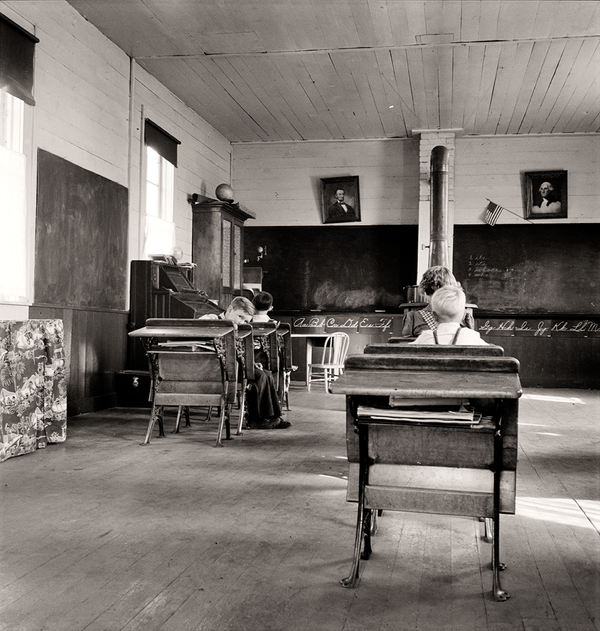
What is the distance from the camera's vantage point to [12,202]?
5.55 meters

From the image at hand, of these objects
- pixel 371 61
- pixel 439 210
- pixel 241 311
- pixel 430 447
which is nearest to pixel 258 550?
pixel 430 447

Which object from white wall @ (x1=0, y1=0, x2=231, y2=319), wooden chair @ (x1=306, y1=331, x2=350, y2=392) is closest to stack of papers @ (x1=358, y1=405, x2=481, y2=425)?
white wall @ (x1=0, y1=0, x2=231, y2=319)

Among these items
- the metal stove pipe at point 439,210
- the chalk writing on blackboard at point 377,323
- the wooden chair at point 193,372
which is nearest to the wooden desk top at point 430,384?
the wooden chair at point 193,372

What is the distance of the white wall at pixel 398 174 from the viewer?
10383mm

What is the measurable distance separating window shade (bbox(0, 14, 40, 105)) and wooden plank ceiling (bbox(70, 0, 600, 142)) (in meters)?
1.03

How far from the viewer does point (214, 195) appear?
1045 cm

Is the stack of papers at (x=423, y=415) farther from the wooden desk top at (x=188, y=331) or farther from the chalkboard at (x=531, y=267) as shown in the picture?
the chalkboard at (x=531, y=267)

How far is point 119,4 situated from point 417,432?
18.4ft

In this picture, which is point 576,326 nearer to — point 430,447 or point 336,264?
point 336,264

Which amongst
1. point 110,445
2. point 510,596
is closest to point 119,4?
point 110,445

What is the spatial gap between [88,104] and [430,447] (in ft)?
18.2

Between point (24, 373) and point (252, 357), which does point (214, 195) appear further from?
point (24, 373)

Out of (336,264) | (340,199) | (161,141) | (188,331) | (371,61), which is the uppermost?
(371,61)

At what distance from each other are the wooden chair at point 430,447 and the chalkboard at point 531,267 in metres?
8.31
